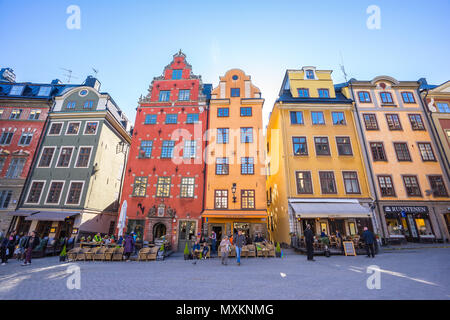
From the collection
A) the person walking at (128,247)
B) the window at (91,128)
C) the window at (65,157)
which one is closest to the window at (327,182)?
the person walking at (128,247)

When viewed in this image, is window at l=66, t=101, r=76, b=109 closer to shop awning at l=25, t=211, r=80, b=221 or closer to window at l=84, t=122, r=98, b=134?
window at l=84, t=122, r=98, b=134

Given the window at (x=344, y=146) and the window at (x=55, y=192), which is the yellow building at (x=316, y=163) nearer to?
the window at (x=344, y=146)

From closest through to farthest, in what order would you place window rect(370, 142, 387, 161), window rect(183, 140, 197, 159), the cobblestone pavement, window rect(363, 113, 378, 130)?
1. the cobblestone pavement
2. window rect(370, 142, 387, 161)
3. window rect(183, 140, 197, 159)
4. window rect(363, 113, 378, 130)

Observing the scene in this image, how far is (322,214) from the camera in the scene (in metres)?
17.0

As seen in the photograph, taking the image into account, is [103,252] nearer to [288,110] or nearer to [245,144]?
[245,144]

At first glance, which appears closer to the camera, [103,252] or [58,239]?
[103,252]

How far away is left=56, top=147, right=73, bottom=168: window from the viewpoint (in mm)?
21531

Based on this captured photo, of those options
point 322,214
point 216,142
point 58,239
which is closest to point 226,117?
point 216,142

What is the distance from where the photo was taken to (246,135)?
850 inches

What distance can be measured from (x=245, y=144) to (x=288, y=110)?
644cm

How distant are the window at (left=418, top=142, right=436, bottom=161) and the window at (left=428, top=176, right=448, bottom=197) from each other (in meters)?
2.04

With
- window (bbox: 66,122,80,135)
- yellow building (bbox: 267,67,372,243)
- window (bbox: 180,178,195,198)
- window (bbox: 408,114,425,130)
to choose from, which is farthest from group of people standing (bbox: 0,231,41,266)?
window (bbox: 408,114,425,130)

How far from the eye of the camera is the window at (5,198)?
19969mm

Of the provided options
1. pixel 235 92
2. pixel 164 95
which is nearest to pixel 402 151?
pixel 235 92
